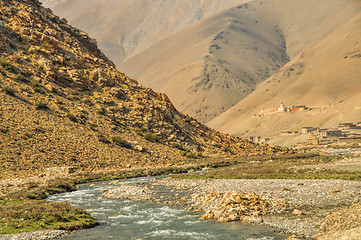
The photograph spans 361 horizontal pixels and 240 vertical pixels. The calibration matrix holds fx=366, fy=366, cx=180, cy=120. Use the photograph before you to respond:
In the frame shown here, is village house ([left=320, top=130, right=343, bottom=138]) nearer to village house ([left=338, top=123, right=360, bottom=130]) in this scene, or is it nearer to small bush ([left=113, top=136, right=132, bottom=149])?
village house ([left=338, top=123, right=360, bottom=130])

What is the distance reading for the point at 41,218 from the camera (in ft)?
86.6

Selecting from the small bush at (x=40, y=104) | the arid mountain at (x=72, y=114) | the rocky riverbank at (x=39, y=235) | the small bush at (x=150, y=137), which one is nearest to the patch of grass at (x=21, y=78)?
the arid mountain at (x=72, y=114)

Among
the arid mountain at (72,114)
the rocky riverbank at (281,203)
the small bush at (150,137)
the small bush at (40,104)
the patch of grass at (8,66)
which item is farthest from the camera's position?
the small bush at (150,137)

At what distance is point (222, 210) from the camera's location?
90.4ft

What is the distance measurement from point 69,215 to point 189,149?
184 feet

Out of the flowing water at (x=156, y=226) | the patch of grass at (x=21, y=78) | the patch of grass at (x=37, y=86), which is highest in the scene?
the patch of grass at (x=21, y=78)

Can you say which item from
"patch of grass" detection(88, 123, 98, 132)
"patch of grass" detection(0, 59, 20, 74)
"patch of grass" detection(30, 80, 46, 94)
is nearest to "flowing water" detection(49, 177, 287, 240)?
"patch of grass" detection(88, 123, 98, 132)

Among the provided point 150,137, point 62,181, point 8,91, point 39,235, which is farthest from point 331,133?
point 39,235

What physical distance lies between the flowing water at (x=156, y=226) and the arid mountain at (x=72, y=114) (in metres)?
26.9

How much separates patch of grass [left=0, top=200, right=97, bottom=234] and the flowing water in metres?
1.28

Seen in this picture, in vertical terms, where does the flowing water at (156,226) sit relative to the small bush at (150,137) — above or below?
below

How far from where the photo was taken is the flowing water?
2289cm

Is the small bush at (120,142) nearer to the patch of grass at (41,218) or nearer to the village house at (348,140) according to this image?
the patch of grass at (41,218)

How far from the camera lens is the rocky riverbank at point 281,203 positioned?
22.8m
